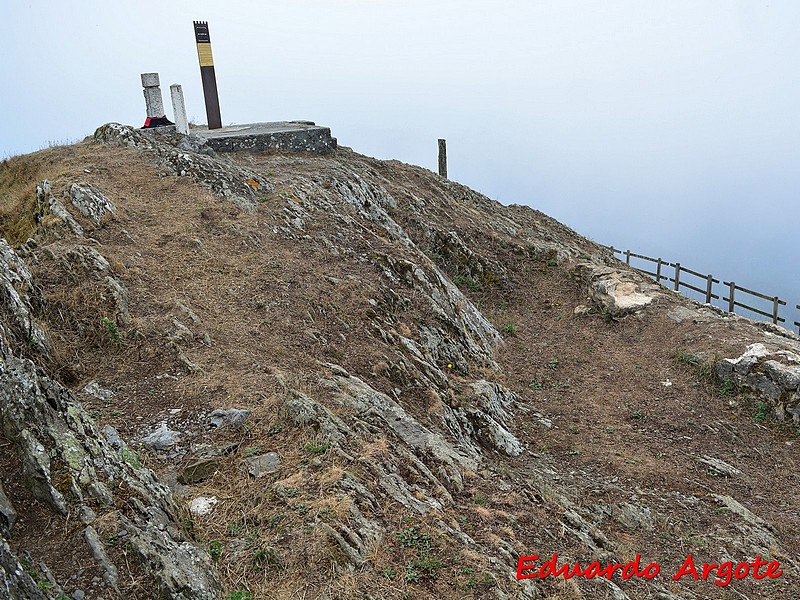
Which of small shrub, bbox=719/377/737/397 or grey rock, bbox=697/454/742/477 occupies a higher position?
small shrub, bbox=719/377/737/397

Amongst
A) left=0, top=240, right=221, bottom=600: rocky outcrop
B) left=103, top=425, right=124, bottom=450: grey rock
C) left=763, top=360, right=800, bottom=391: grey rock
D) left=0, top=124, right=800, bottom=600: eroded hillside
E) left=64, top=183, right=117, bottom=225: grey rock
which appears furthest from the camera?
left=763, top=360, right=800, bottom=391: grey rock

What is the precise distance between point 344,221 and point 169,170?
563 centimetres

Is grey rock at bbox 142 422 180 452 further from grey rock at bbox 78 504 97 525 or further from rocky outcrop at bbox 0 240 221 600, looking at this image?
grey rock at bbox 78 504 97 525

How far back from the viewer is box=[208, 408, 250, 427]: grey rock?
25.1 ft

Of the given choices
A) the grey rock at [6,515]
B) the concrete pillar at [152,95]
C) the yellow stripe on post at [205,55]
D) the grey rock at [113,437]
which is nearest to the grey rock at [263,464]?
the grey rock at [113,437]

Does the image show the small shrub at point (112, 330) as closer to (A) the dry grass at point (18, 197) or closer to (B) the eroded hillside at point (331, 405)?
(B) the eroded hillside at point (331, 405)

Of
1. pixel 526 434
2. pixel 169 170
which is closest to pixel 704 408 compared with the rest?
pixel 526 434

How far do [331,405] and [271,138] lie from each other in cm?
1703

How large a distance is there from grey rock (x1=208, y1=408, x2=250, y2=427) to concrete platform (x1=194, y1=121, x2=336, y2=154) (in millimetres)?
16214

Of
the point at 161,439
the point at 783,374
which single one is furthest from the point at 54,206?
the point at 783,374

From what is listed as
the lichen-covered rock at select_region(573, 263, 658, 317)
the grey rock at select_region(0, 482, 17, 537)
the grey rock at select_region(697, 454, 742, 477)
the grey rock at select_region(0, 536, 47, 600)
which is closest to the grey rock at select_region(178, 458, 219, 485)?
the grey rock at select_region(0, 482, 17, 537)

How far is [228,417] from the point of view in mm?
7727

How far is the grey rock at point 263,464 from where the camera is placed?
6875 millimetres

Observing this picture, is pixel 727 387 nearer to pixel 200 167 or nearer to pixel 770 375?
pixel 770 375
